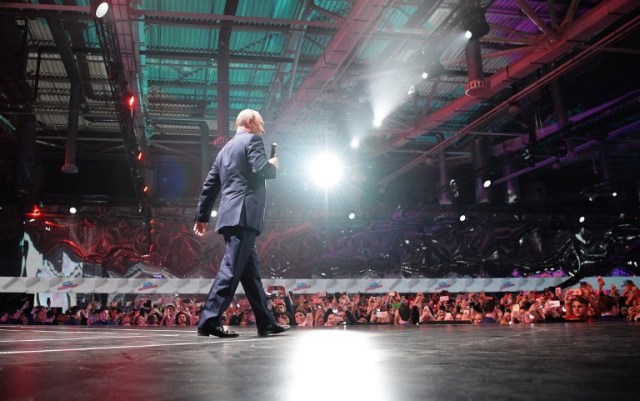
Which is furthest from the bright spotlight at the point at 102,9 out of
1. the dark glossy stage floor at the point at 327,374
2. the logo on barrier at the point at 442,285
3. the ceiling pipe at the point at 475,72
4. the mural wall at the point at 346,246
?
the logo on barrier at the point at 442,285

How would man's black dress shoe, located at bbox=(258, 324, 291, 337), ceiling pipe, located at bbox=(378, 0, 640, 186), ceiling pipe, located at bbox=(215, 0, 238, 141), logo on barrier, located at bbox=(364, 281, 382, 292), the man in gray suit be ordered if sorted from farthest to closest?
logo on barrier, located at bbox=(364, 281, 382, 292)
ceiling pipe, located at bbox=(215, 0, 238, 141)
ceiling pipe, located at bbox=(378, 0, 640, 186)
man's black dress shoe, located at bbox=(258, 324, 291, 337)
the man in gray suit

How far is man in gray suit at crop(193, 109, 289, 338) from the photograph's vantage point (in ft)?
9.68

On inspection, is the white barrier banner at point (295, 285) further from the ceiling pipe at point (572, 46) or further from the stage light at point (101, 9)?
the stage light at point (101, 9)

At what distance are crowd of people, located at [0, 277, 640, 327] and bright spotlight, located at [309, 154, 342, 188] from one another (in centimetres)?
431

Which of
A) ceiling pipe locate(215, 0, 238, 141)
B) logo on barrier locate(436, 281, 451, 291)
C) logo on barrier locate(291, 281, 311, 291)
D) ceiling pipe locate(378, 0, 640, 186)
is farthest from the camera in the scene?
logo on barrier locate(436, 281, 451, 291)

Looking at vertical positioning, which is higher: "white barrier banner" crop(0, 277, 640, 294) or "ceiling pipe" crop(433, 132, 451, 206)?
"ceiling pipe" crop(433, 132, 451, 206)

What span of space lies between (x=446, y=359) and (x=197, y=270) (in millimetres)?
13837

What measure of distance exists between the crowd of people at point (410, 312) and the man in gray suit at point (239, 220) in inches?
181

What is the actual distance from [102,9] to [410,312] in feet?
23.6

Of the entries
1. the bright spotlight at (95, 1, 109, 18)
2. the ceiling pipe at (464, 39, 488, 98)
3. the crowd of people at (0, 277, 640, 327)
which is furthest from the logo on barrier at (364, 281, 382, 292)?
the bright spotlight at (95, 1, 109, 18)

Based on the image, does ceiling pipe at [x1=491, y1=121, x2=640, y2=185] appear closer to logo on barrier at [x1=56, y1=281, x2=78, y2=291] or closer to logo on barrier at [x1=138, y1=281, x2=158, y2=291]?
logo on barrier at [x1=138, y1=281, x2=158, y2=291]

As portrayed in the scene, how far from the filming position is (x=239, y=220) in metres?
3.02

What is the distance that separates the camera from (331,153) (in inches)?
524

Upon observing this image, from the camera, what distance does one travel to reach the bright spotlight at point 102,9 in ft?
22.6
